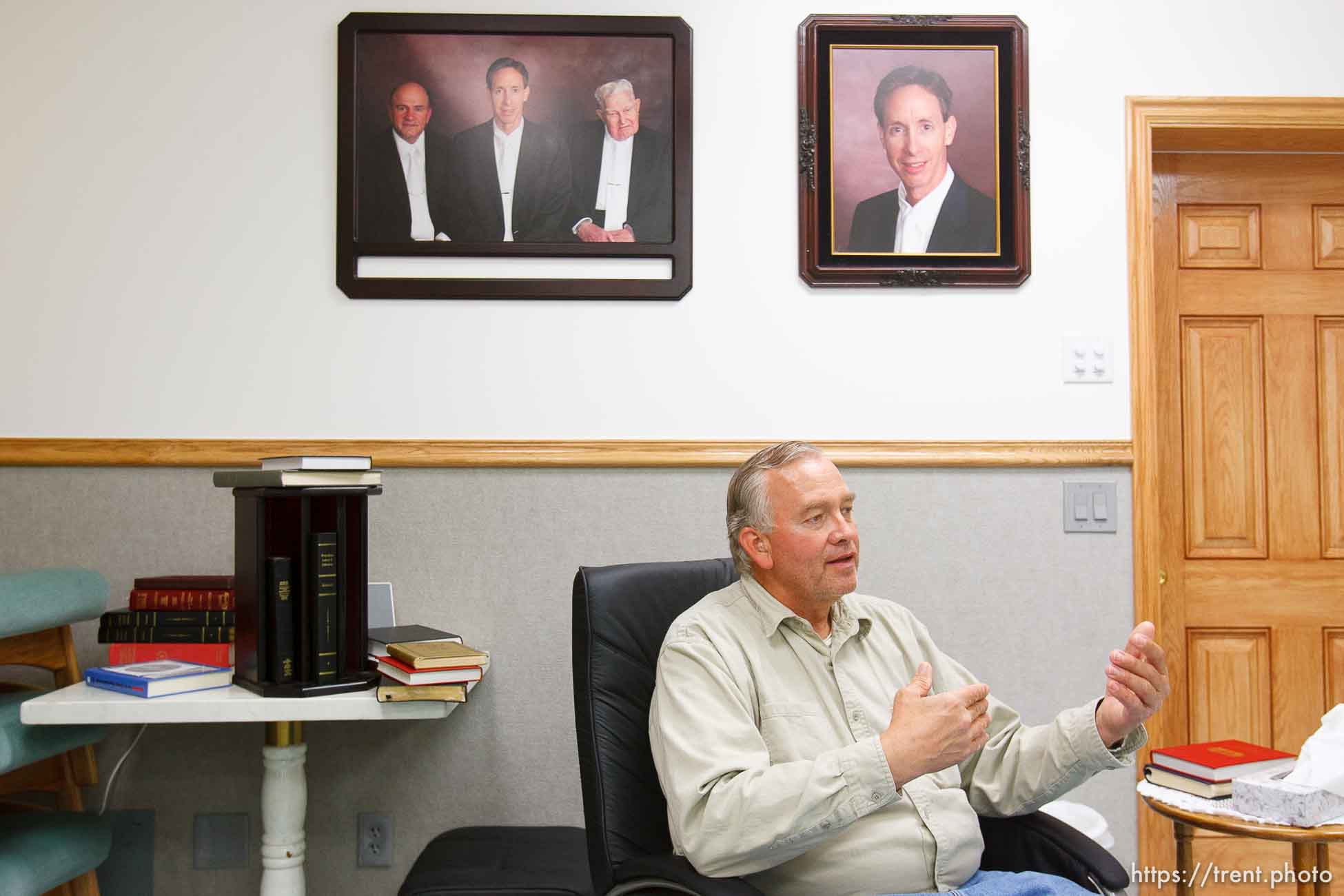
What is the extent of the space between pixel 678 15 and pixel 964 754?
1.84 m

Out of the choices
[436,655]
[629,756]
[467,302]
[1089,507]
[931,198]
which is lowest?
[629,756]

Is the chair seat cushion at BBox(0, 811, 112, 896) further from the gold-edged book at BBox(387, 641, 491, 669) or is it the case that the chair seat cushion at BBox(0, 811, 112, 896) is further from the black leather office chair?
the black leather office chair

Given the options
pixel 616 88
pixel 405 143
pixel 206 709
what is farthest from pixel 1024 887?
pixel 405 143

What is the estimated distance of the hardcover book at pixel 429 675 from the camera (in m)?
1.94

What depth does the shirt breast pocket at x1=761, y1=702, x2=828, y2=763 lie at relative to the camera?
1.58 metres

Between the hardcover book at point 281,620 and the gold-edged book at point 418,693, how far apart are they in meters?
0.19

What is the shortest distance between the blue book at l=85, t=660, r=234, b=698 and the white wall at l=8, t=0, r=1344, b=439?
593 mm

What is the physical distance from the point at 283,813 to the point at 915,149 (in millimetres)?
2030

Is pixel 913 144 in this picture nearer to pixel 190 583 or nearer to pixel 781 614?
pixel 781 614

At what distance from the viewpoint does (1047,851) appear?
1620mm

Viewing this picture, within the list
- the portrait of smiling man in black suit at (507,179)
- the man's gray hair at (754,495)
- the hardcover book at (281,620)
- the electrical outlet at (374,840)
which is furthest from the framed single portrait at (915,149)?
the electrical outlet at (374,840)

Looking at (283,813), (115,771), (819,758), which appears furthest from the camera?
(115,771)

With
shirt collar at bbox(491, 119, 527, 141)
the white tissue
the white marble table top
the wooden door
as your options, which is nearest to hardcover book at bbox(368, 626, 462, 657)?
the white marble table top

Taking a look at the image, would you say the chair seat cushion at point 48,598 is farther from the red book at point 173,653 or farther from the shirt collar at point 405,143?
the shirt collar at point 405,143
